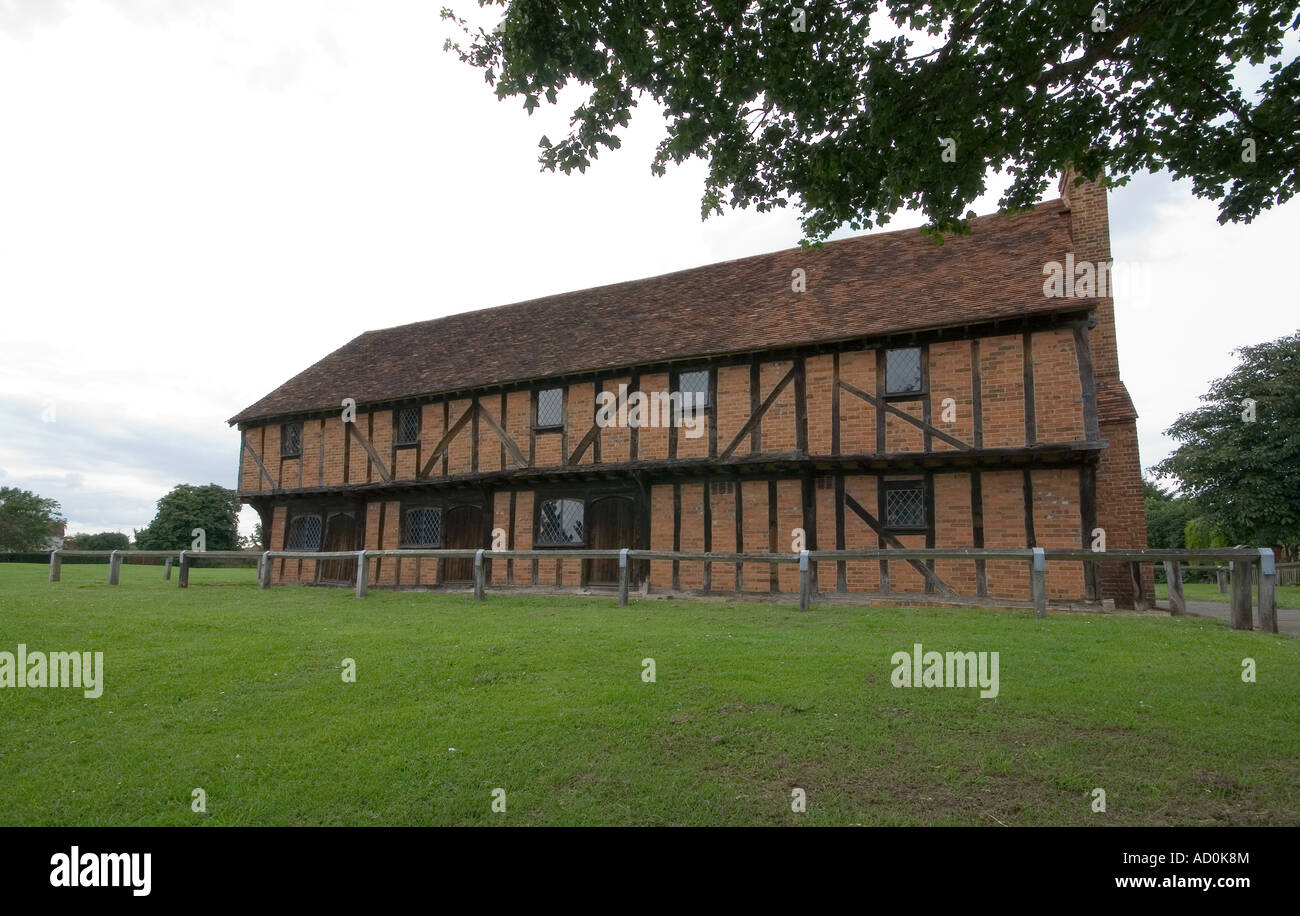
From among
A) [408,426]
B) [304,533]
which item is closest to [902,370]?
[408,426]

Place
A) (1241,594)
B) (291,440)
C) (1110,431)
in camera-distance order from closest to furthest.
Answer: (1241,594), (1110,431), (291,440)

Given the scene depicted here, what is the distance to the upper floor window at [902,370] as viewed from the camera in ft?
49.0

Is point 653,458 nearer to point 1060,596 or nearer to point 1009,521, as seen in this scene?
point 1009,521

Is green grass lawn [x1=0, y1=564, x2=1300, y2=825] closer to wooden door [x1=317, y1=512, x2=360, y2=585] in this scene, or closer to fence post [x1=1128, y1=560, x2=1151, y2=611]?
fence post [x1=1128, y1=560, x2=1151, y2=611]

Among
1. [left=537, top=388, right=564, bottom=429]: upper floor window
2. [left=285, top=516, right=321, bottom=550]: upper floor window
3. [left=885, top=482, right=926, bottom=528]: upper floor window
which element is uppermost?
[left=537, top=388, right=564, bottom=429]: upper floor window

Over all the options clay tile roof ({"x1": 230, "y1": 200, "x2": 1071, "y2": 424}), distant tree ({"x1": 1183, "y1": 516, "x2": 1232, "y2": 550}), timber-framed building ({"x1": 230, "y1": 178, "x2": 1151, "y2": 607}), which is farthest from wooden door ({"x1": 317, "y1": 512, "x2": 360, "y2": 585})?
distant tree ({"x1": 1183, "y1": 516, "x2": 1232, "y2": 550})

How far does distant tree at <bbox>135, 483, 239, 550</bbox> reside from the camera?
5678 centimetres

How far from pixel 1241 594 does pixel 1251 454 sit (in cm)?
2661

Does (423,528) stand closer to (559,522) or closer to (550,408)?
(559,522)

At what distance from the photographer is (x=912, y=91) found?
6.41m

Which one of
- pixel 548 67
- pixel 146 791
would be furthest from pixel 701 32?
pixel 146 791

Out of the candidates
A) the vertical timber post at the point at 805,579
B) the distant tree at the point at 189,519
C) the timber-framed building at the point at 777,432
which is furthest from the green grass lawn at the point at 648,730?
the distant tree at the point at 189,519

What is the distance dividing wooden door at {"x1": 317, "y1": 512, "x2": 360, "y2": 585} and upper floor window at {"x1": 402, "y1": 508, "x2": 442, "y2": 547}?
68.2 inches

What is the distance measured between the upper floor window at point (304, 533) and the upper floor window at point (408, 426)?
3.83 m
